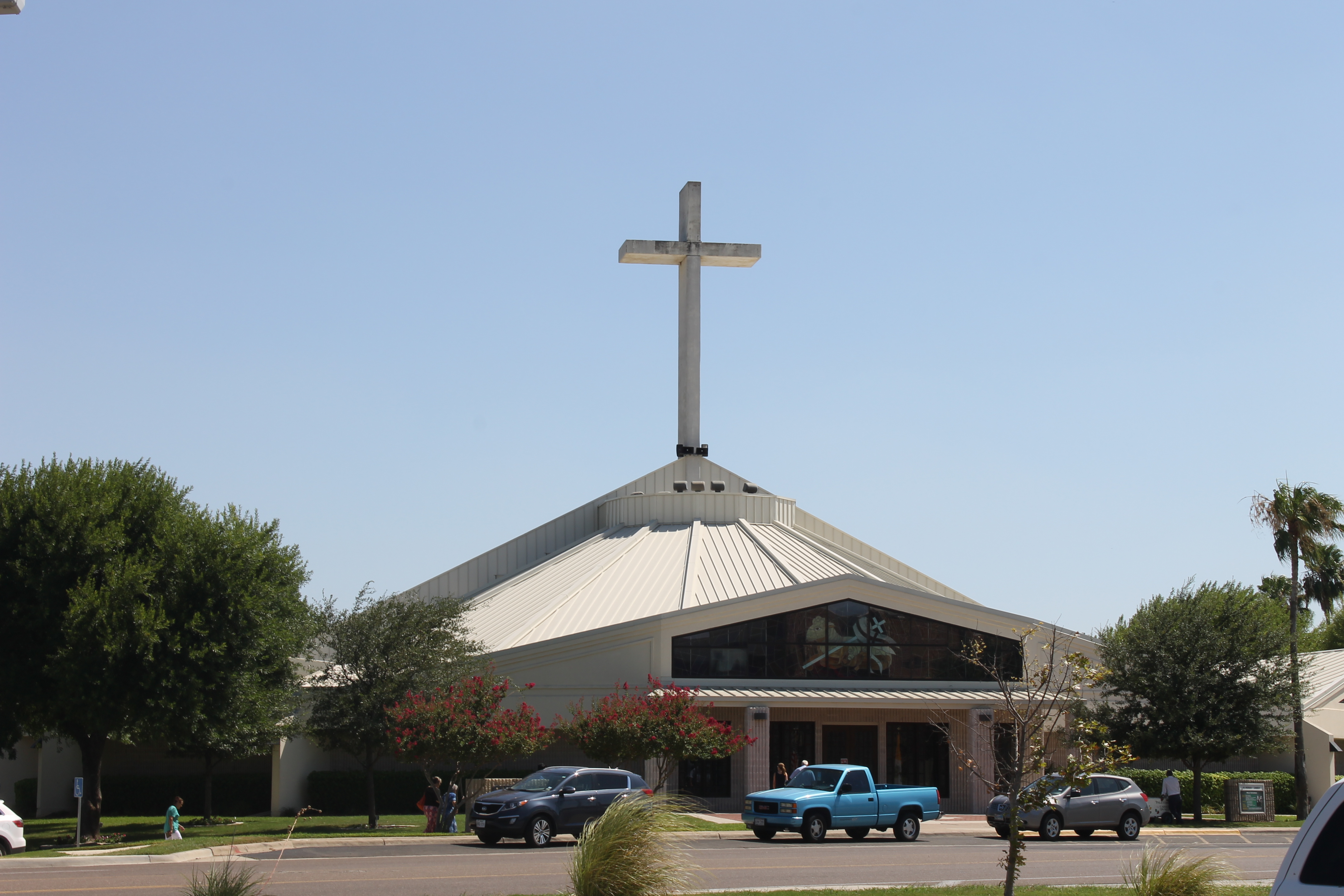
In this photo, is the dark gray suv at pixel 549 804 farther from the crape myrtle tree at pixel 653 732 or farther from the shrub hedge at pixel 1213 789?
the shrub hedge at pixel 1213 789

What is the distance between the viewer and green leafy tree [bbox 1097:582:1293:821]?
3644cm

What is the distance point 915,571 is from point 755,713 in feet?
53.4

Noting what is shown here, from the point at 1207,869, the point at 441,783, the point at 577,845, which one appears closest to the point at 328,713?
the point at 441,783

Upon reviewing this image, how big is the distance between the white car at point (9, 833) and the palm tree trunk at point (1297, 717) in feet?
101

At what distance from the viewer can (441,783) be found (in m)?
34.7

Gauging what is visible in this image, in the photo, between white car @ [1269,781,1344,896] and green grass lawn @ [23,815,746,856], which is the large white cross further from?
white car @ [1269,781,1344,896]

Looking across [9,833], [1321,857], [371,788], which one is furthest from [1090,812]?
[1321,857]

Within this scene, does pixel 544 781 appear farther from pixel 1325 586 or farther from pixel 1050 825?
pixel 1325 586

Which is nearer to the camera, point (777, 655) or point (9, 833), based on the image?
point (9, 833)

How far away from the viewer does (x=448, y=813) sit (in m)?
29.3

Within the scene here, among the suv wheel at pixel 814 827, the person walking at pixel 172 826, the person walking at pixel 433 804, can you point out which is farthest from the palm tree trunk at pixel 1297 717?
the person walking at pixel 172 826

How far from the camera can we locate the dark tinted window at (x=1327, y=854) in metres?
6.27

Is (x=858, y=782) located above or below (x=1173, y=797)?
above

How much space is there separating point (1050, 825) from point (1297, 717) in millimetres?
12454
